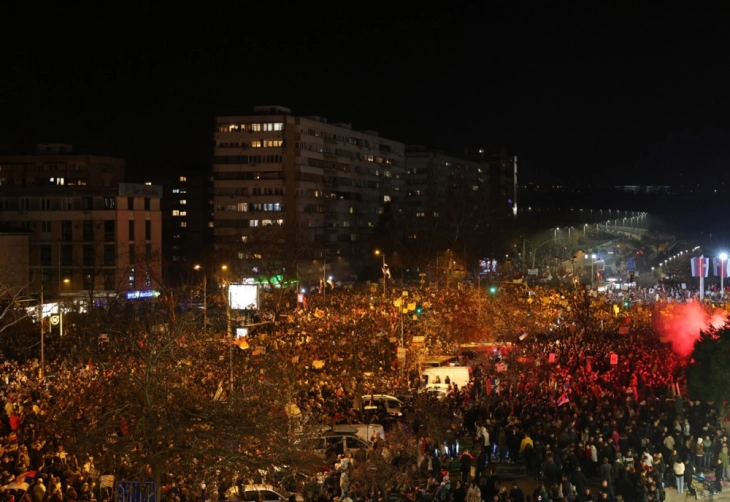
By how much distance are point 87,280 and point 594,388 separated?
38363 millimetres

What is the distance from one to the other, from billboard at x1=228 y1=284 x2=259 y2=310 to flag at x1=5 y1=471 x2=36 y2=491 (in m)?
23.2

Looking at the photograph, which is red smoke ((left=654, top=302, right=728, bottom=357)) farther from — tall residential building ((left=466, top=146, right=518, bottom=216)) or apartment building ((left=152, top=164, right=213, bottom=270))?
tall residential building ((left=466, top=146, right=518, bottom=216))

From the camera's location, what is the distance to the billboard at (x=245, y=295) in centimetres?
3759

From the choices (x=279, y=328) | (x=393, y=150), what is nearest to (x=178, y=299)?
(x=279, y=328)

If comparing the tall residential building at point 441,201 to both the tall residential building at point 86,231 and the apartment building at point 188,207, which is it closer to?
the tall residential building at point 86,231

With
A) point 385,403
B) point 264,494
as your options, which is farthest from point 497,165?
point 264,494

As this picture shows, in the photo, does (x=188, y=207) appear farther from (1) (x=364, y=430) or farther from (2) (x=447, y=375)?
(1) (x=364, y=430)

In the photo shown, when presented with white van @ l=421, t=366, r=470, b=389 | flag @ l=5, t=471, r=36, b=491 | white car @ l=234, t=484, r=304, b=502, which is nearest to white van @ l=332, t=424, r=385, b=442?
white car @ l=234, t=484, r=304, b=502

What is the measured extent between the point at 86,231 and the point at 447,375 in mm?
36902

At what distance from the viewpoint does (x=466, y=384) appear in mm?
24484

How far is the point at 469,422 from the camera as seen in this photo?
20.5 meters

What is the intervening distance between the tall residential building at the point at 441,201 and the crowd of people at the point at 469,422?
4513cm

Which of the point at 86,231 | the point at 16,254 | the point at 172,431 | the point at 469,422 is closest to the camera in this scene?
the point at 172,431

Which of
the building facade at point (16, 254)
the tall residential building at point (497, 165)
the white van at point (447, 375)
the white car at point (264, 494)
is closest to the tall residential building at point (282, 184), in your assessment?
the building facade at point (16, 254)
